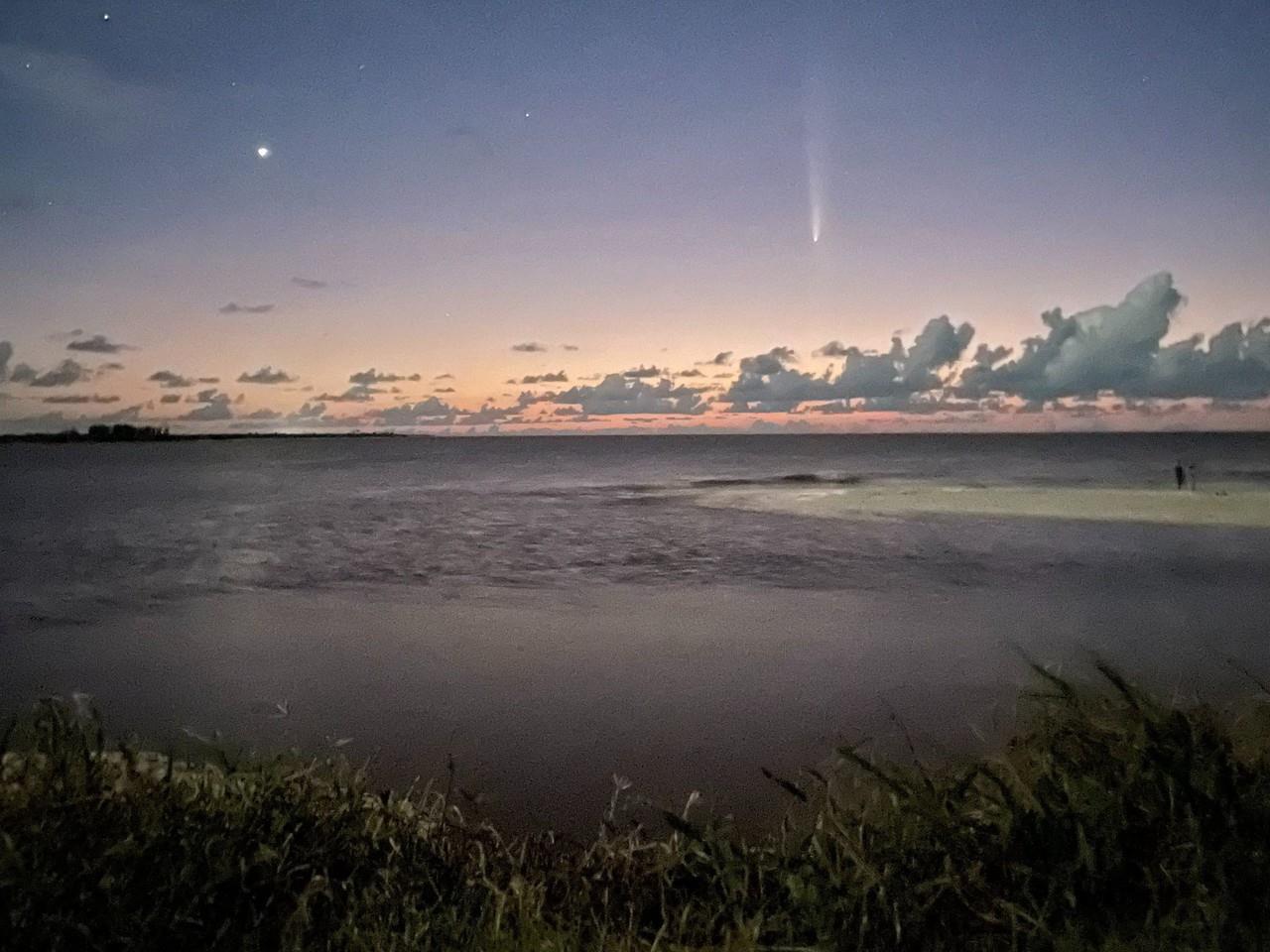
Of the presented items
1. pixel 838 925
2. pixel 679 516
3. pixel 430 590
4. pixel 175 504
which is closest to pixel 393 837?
pixel 838 925

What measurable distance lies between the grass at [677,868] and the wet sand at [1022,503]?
91.2 ft

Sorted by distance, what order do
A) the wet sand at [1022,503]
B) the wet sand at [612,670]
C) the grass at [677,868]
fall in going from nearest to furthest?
1. the grass at [677,868]
2. the wet sand at [612,670]
3. the wet sand at [1022,503]

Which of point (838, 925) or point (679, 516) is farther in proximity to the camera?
point (679, 516)

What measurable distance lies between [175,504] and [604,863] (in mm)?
50494

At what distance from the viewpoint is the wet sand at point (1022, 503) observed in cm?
3316

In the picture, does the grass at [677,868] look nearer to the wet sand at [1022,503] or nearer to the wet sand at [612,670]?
the wet sand at [612,670]

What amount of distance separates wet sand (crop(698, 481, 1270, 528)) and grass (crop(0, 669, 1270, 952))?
91.2 ft

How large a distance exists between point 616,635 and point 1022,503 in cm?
3105

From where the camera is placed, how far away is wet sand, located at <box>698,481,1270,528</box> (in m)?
33.2

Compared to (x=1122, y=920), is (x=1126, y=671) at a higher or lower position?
lower

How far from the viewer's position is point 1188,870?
13.7ft

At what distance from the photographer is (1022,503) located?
41.3 meters

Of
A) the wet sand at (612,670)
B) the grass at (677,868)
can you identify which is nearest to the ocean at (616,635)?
the wet sand at (612,670)

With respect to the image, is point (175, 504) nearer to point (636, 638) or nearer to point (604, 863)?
point (636, 638)
